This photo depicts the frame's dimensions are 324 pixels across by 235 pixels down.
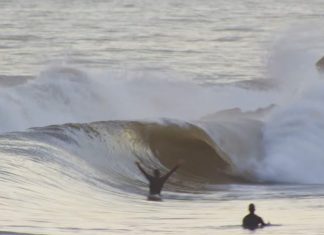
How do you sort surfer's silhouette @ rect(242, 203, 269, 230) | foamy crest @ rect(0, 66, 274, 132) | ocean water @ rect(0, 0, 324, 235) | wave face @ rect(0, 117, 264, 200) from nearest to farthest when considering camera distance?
1. surfer's silhouette @ rect(242, 203, 269, 230)
2. ocean water @ rect(0, 0, 324, 235)
3. wave face @ rect(0, 117, 264, 200)
4. foamy crest @ rect(0, 66, 274, 132)

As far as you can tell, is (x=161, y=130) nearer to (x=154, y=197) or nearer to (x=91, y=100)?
(x=154, y=197)

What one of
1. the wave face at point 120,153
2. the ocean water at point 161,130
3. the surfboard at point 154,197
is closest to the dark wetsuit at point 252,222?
the ocean water at point 161,130

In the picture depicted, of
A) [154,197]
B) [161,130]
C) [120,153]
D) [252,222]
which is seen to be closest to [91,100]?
[161,130]

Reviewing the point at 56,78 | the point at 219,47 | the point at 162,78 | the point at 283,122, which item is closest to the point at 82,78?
the point at 56,78

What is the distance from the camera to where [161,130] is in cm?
2358

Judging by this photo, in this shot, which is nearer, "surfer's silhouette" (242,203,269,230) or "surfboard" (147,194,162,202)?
"surfer's silhouette" (242,203,269,230)

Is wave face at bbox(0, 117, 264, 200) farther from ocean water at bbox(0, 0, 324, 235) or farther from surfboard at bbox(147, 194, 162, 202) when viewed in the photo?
surfboard at bbox(147, 194, 162, 202)

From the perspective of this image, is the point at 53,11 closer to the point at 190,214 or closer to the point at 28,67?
the point at 28,67

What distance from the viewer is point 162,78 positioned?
123ft

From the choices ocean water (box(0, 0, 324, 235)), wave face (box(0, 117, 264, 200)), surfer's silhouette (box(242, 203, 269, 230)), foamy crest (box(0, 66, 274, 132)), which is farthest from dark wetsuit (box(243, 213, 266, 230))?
foamy crest (box(0, 66, 274, 132))

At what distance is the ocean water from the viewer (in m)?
14.5

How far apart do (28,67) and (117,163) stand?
21.0 m

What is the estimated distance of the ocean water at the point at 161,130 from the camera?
14547 millimetres

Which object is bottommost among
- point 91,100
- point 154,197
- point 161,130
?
point 154,197
